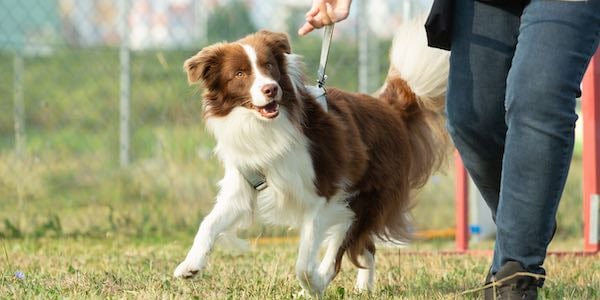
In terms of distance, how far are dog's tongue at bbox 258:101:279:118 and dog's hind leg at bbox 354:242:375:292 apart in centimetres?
79

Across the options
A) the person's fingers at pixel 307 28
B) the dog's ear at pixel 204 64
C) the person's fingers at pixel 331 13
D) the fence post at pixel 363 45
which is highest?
the fence post at pixel 363 45

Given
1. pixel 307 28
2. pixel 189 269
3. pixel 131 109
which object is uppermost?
pixel 307 28

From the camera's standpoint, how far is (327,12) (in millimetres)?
3416

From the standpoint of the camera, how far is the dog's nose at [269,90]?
149 inches

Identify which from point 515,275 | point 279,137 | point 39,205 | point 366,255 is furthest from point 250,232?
point 515,275

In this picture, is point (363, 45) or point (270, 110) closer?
point (270, 110)

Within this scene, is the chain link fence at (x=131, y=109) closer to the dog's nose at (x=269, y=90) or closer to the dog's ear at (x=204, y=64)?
the dog's ear at (x=204, y=64)

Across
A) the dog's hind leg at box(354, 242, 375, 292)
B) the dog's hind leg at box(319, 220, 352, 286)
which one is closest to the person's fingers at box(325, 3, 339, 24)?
the dog's hind leg at box(319, 220, 352, 286)

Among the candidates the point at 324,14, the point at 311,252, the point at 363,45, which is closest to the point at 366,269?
the point at 311,252

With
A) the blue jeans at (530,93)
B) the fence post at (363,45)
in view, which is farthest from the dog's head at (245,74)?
the fence post at (363,45)

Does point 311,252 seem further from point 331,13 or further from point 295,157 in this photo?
point 331,13

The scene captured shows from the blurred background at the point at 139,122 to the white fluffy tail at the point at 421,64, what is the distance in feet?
4.69

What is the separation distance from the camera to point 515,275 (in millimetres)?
2852

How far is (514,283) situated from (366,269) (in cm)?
141
